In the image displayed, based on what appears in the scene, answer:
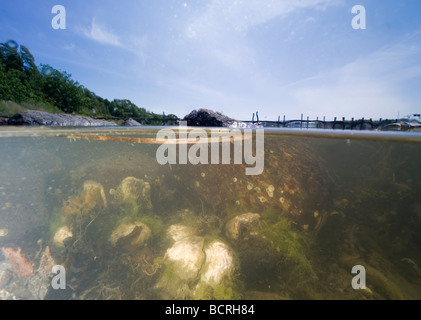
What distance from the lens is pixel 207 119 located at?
1647 centimetres

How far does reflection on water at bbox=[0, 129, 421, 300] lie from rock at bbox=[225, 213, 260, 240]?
0.03m

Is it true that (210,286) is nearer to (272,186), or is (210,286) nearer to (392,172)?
(272,186)

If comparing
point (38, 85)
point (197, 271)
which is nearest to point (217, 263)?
point (197, 271)

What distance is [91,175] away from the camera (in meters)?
8.13

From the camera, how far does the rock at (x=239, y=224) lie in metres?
4.88

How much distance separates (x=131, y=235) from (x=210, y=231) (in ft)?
8.26

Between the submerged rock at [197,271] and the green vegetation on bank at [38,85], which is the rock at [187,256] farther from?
the green vegetation on bank at [38,85]

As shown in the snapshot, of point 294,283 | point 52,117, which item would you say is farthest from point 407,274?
point 52,117

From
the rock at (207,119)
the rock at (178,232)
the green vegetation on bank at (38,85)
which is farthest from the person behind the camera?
the green vegetation on bank at (38,85)

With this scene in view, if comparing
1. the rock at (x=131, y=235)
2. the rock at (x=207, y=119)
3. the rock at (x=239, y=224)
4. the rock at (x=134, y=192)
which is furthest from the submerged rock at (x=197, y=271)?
the rock at (x=207, y=119)

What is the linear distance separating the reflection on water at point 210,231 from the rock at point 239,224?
29 mm

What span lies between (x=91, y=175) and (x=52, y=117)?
8426mm

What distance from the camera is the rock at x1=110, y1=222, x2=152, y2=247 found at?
5.09m

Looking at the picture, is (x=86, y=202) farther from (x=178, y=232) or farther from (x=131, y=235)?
(x=178, y=232)
